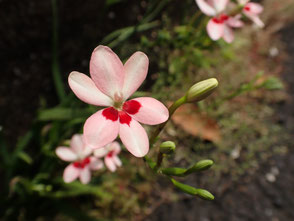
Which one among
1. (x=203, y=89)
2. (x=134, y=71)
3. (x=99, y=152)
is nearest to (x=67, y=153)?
(x=99, y=152)

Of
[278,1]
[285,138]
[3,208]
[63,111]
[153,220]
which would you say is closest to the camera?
[63,111]

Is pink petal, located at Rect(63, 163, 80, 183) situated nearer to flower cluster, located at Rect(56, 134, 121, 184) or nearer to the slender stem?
flower cluster, located at Rect(56, 134, 121, 184)

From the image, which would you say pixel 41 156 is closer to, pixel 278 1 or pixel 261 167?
pixel 261 167

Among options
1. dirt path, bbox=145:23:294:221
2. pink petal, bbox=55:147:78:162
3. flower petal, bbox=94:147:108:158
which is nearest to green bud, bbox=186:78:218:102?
flower petal, bbox=94:147:108:158

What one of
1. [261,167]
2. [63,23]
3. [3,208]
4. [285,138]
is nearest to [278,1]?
[285,138]

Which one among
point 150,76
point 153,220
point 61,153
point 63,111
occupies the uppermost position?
point 63,111

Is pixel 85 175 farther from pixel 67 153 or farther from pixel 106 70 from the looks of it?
pixel 106 70

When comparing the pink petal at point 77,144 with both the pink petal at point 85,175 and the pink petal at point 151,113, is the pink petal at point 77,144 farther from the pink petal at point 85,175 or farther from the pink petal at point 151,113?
the pink petal at point 151,113
